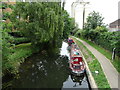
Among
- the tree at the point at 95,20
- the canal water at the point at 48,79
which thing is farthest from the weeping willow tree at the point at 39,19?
the tree at the point at 95,20

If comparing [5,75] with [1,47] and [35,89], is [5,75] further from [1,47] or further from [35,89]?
[1,47]

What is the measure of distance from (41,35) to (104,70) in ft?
23.8

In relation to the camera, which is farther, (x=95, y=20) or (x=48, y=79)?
(x=95, y=20)

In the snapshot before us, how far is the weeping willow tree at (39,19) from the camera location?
37.4 ft

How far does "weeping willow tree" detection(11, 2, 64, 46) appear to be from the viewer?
11.4 metres

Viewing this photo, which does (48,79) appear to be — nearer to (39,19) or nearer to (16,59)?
(16,59)

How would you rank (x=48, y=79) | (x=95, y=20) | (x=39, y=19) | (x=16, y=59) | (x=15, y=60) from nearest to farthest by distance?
(x=48, y=79), (x=15, y=60), (x=16, y=59), (x=39, y=19), (x=95, y=20)

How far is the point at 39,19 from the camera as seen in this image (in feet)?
39.0

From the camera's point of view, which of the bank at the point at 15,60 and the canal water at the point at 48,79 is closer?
the bank at the point at 15,60

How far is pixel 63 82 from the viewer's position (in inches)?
312

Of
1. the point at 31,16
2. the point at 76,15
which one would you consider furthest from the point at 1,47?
the point at 76,15

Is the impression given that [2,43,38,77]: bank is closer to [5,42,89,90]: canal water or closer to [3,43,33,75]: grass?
[3,43,33,75]: grass

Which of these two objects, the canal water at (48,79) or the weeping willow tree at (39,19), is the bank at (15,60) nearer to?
the canal water at (48,79)

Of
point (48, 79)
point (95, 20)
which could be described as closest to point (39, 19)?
point (48, 79)
